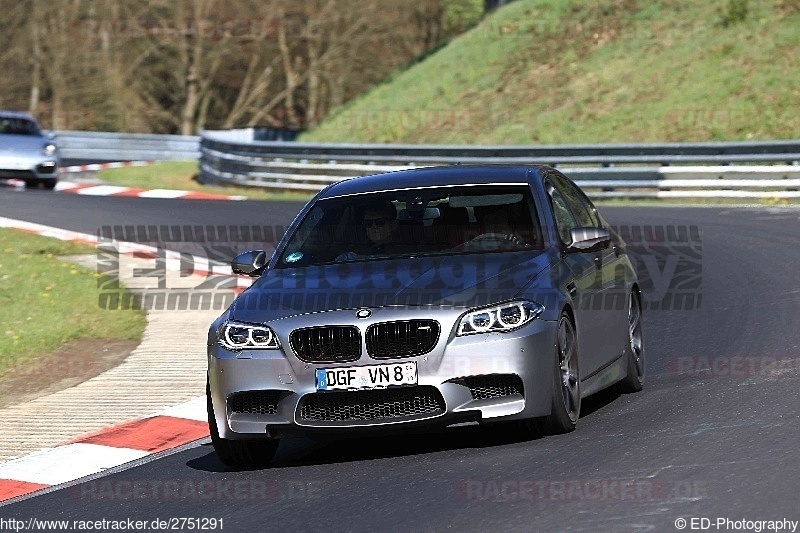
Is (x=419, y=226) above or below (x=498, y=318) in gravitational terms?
above

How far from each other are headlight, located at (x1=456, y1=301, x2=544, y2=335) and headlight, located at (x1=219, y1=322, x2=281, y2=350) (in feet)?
3.18

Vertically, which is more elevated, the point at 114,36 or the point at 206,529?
the point at 206,529

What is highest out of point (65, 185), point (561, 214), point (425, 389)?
point (561, 214)

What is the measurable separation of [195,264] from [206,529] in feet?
35.5

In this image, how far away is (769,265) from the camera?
15.0 metres

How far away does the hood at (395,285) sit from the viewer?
7.45 metres

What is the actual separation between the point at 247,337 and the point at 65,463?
1.60 m

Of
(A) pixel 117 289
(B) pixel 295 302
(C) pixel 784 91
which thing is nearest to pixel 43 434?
(B) pixel 295 302

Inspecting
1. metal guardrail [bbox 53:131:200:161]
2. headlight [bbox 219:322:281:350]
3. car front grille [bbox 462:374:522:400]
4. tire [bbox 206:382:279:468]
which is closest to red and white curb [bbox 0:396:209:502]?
tire [bbox 206:382:279:468]

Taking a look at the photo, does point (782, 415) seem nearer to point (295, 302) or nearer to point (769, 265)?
point (295, 302)

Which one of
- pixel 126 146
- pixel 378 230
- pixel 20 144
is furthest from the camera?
pixel 126 146

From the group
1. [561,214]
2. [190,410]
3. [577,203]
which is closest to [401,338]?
[561,214]

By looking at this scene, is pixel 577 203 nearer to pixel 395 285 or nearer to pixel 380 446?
pixel 395 285

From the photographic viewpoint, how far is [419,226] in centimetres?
849
